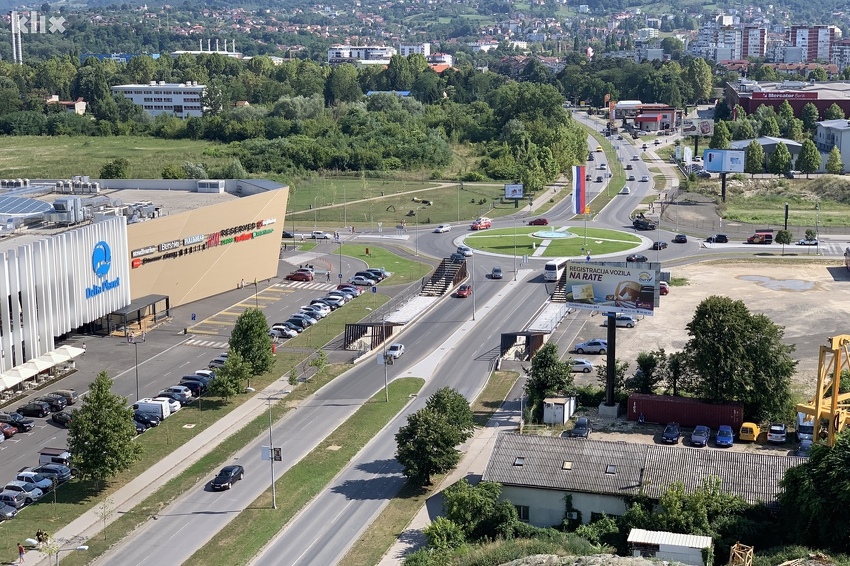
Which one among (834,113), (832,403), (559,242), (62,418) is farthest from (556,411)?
(834,113)

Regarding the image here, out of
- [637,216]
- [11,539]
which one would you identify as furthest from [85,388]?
[637,216]

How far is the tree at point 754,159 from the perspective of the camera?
15100cm

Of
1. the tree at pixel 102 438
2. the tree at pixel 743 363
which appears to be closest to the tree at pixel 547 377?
the tree at pixel 743 363

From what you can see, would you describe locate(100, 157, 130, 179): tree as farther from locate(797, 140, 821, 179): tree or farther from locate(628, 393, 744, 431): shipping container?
locate(628, 393, 744, 431): shipping container

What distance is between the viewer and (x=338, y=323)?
272 ft

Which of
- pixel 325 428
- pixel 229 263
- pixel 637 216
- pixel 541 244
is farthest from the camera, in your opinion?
pixel 637 216

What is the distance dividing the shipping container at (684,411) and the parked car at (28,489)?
3036cm

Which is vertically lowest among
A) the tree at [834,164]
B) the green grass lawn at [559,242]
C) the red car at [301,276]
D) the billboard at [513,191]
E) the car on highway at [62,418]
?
the car on highway at [62,418]

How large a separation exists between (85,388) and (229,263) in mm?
26017

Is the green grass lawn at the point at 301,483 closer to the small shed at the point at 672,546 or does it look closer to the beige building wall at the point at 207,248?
the small shed at the point at 672,546

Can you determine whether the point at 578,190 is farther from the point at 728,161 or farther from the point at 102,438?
the point at 102,438

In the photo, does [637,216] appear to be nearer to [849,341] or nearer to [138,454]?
[849,341]

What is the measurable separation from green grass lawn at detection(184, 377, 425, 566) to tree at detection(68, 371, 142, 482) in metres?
7.02

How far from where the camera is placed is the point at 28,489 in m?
52.3
